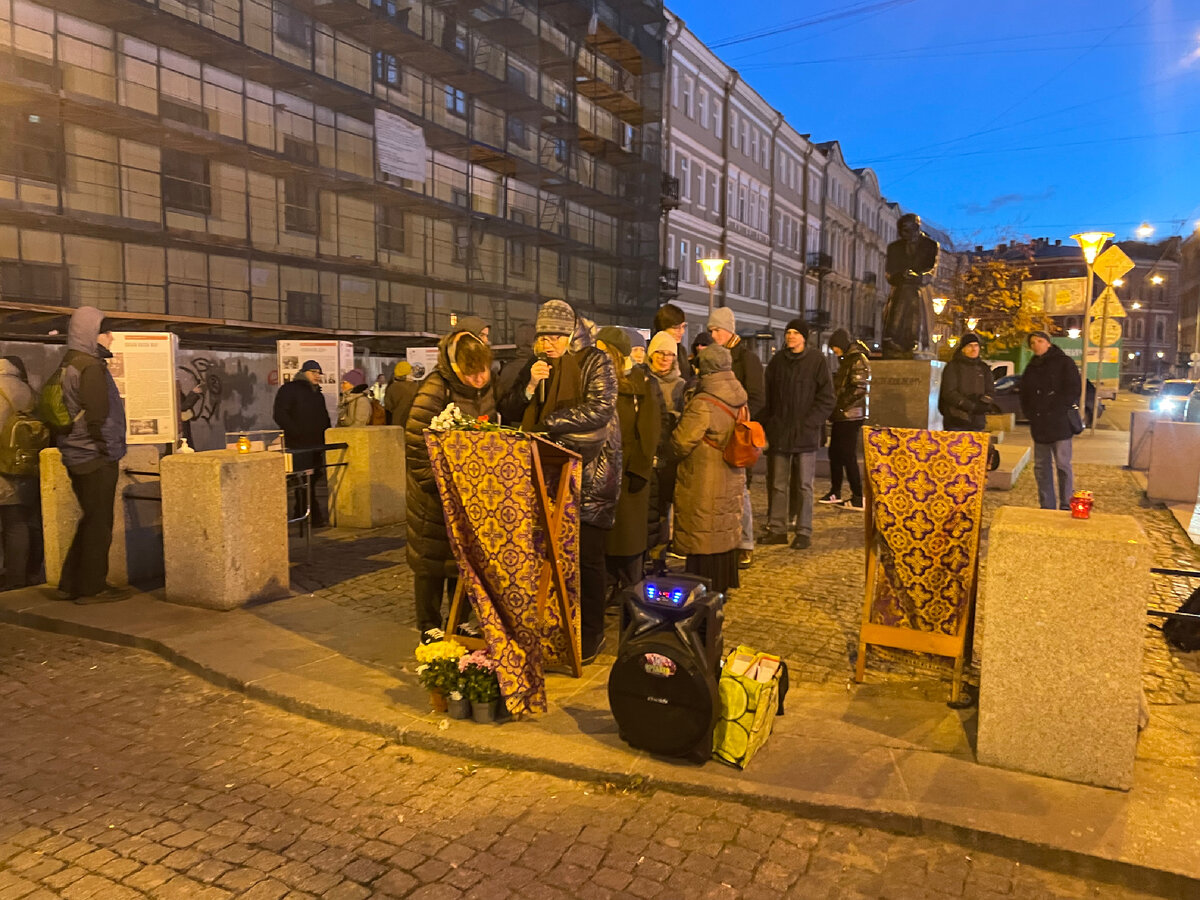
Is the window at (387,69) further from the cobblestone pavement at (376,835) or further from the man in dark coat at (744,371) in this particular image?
the cobblestone pavement at (376,835)

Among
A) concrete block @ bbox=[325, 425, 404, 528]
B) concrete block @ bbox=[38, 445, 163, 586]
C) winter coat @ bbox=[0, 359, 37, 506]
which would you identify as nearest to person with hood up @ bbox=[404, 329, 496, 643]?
concrete block @ bbox=[38, 445, 163, 586]

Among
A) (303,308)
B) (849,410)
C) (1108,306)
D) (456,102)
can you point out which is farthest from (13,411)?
(456,102)

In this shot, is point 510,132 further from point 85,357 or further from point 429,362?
point 85,357

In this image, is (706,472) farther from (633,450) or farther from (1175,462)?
(1175,462)

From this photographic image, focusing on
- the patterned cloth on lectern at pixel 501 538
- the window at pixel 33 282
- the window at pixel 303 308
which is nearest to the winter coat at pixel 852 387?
the patterned cloth on lectern at pixel 501 538

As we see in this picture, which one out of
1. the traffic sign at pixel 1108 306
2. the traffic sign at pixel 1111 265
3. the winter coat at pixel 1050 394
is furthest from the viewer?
the traffic sign at pixel 1108 306

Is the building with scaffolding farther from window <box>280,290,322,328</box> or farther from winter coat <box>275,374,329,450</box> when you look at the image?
winter coat <box>275,374,329,450</box>

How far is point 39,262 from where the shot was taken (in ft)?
56.7

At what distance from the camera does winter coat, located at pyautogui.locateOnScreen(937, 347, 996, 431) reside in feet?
32.6

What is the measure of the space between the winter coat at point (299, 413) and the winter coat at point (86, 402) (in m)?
3.68

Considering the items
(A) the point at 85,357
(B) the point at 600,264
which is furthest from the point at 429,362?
(B) the point at 600,264

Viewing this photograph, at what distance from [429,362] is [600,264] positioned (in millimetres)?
18824

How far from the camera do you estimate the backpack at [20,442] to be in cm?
677

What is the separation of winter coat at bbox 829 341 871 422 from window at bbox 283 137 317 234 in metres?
17.1
